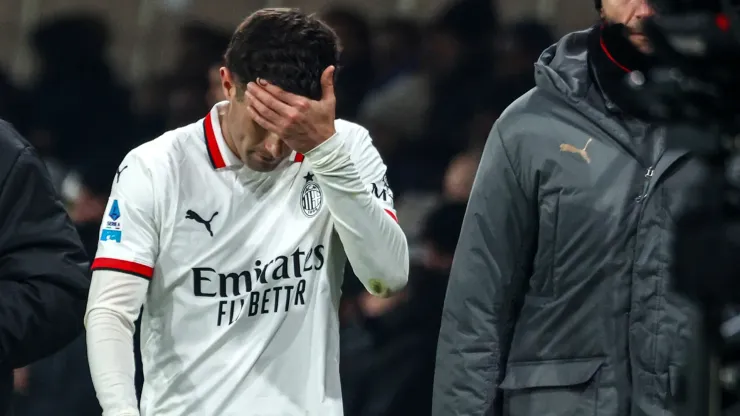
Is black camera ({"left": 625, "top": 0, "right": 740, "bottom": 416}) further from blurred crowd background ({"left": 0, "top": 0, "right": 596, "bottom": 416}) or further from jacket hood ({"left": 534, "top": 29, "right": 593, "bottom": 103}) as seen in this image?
blurred crowd background ({"left": 0, "top": 0, "right": 596, "bottom": 416})

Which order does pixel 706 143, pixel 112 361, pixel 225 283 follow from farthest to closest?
pixel 225 283 → pixel 112 361 → pixel 706 143

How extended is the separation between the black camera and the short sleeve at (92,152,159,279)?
118 cm

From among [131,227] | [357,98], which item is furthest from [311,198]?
[357,98]

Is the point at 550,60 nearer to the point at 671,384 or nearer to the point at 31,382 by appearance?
the point at 671,384

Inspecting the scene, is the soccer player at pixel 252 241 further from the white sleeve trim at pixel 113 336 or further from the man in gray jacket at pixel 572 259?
Answer: the man in gray jacket at pixel 572 259

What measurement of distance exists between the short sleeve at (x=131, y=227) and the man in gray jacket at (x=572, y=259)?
0.60 meters

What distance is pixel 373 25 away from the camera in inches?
209

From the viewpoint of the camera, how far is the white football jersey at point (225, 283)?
2.70m

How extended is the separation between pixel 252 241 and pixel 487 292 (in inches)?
18.5

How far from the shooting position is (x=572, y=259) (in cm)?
267

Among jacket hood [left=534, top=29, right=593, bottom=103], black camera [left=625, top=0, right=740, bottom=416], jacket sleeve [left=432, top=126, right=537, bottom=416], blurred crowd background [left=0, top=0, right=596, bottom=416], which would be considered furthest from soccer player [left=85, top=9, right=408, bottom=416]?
blurred crowd background [left=0, top=0, right=596, bottom=416]

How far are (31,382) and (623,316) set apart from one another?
2.38 m

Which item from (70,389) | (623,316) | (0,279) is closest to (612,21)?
(623,316)

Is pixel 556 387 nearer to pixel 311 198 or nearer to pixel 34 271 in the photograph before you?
pixel 311 198
